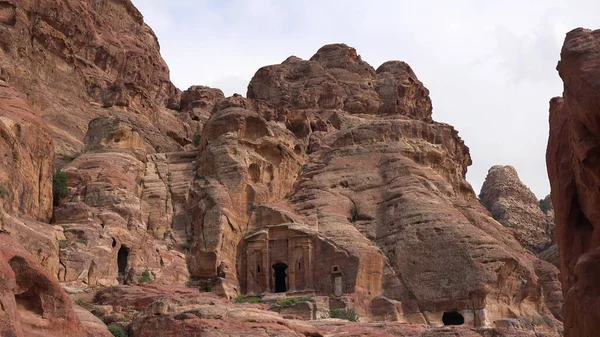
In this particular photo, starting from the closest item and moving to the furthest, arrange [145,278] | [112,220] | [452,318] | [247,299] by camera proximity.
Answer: [145,278], [112,220], [452,318], [247,299]

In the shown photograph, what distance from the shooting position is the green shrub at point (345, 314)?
49.1 meters

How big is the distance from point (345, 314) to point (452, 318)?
8.03 meters

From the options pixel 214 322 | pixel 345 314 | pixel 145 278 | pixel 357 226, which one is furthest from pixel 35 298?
pixel 357 226

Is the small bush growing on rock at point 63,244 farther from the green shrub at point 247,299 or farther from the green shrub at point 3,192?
the green shrub at point 247,299

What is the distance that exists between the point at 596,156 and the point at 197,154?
55.5 metres

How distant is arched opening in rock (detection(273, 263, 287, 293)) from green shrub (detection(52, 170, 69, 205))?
1508 centimetres

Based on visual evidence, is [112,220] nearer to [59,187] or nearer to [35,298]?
[59,187]

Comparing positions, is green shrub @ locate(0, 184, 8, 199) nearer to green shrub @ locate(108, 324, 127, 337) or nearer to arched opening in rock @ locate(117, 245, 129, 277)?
green shrub @ locate(108, 324, 127, 337)

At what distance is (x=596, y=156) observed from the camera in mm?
14828

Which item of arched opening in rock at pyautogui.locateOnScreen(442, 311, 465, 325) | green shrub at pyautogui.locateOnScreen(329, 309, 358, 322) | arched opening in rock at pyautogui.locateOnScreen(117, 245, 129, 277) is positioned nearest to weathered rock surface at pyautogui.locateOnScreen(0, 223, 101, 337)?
green shrub at pyautogui.locateOnScreen(329, 309, 358, 322)

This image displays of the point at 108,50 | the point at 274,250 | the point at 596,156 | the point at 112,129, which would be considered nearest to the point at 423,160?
the point at 274,250

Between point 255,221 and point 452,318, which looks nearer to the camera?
point 452,318

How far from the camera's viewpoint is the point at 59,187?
5406 cm

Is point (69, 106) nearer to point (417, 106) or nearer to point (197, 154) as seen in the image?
point (197, 154)
